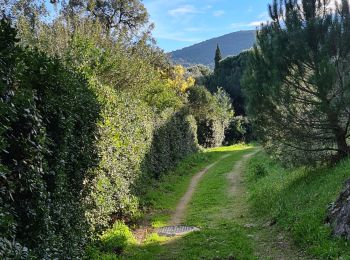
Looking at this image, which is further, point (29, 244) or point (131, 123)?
point (131, 123)

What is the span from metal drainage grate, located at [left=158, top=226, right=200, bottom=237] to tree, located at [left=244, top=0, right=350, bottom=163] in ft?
13.3

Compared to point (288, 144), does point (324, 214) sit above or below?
below

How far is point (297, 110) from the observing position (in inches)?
473

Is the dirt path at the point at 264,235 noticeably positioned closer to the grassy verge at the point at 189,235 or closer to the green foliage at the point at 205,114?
the grassy verge at the point at 189,235

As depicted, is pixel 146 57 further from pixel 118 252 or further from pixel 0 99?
pixel 0 99

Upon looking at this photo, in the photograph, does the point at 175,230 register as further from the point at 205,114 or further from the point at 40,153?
the point at 205,114

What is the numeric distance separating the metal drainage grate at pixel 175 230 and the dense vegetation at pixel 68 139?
45.9 inches

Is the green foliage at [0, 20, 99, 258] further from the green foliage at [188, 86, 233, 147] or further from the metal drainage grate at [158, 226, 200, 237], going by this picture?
the green foliage at [188, 86, 233, 147]

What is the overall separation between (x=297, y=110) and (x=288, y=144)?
1.14m

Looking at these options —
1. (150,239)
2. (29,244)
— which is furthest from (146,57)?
(29,244)

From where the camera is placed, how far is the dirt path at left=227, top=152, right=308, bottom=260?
7.98 m

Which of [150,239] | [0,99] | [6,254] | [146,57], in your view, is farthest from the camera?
[146,57]

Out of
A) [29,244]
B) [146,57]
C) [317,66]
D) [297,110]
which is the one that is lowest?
[29,244]

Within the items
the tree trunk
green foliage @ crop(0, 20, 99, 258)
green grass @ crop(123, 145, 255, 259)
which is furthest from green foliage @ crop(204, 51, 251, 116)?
green foliage @ crop(0, 20, 99, 258)
